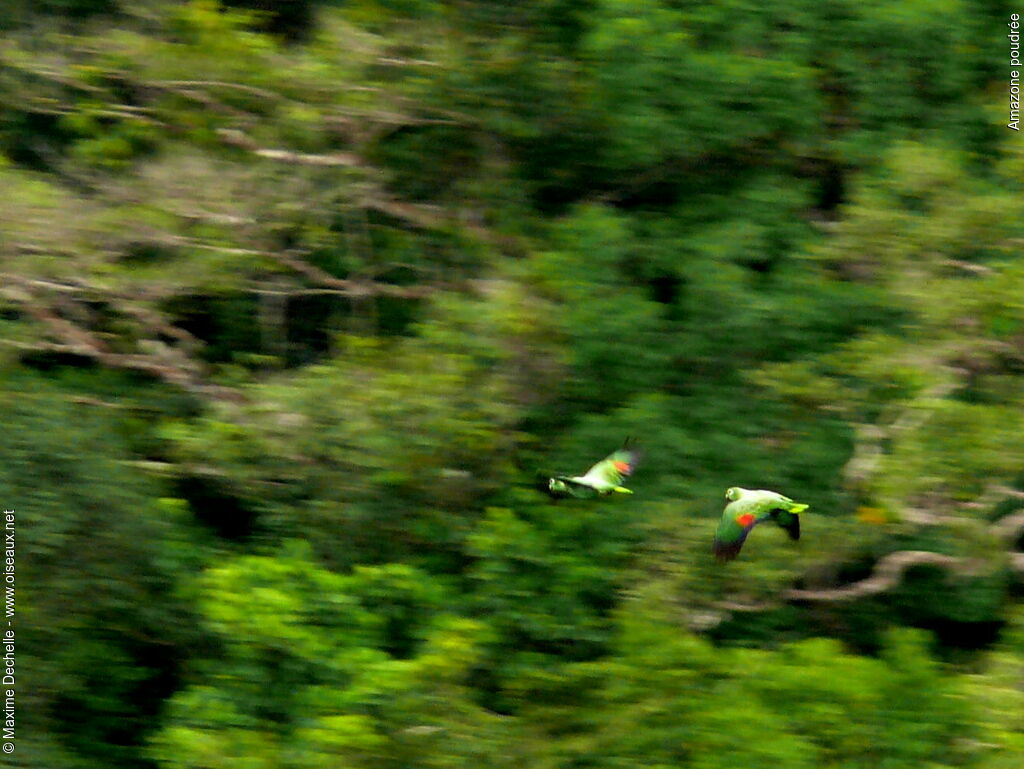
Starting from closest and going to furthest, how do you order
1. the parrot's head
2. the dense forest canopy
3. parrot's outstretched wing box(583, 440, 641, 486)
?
the dense forest canopy, the parrot's head, parrot's outstretched wing box(583, 440, 641, 486)

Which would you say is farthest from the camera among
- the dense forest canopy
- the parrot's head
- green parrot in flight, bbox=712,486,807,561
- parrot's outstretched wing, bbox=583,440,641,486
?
parrot's outstretched wing, bbox=583,440,641,486

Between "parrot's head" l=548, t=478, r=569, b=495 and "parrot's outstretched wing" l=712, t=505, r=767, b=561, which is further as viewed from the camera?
"parrot's head" l=548, t=478, r=569, b=495

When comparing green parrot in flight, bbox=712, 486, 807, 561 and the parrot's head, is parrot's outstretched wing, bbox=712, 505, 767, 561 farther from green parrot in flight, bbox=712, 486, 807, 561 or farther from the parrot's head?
the parrot's head

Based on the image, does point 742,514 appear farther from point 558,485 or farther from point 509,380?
point 509,380

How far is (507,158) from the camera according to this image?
25.7ft

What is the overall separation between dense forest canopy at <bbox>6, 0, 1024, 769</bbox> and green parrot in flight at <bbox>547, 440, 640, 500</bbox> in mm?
124

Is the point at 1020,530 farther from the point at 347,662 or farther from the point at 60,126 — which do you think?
the point at 60,126

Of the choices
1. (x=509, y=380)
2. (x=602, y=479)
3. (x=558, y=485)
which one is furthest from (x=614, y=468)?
(x=509, y=380)

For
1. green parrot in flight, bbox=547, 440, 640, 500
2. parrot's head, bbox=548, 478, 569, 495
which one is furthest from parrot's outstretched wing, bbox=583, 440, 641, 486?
parrot's head, bbox=548, 478, 569, 495

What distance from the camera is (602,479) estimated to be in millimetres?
6270

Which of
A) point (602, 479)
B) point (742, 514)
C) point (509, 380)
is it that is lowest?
point (602, 479)

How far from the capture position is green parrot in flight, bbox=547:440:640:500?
20.1 ft

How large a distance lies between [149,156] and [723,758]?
16.1 feet

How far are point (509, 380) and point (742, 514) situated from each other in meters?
1.62
